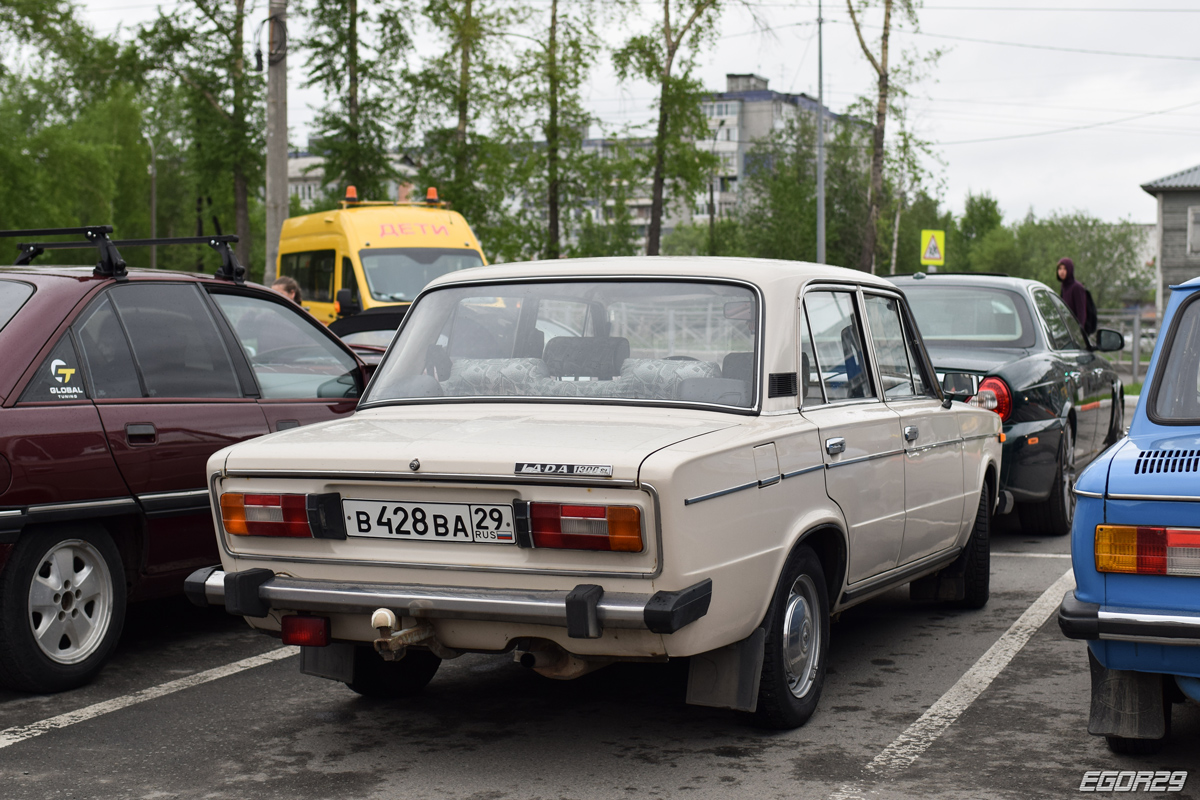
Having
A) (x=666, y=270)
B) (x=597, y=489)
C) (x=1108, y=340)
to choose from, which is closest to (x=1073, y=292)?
(x=1108, y=340)

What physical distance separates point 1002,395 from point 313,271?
1247cm

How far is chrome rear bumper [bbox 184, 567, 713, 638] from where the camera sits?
3.78 m

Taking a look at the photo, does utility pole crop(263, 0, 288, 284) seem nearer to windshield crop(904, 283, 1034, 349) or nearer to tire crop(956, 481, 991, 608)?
windshield crop(904, 283, 1034, 349)

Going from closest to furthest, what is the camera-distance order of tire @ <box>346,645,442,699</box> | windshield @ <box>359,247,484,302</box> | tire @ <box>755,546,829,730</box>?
tire @ <box>755,546,829,730</box> → tire @ <box>346,645,442,699</box> → windshield @ <box>359,247,484,302</box>

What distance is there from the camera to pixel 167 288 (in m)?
6.08

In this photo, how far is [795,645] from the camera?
458cm

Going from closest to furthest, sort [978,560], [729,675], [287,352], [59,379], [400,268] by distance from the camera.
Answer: [729,675], [59,379], [978,560], [287,352], [400,268]

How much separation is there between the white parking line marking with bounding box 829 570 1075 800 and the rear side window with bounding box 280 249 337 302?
1269cm

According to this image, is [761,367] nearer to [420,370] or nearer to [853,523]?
[853,523]

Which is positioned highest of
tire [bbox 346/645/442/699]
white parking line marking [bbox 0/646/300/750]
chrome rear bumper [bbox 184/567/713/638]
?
chrome rear bumper [bbox 184/567/713/638]

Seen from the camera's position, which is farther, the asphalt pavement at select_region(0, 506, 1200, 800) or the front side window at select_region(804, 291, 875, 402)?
the front side window at select_region(804, 291, 875, 402)

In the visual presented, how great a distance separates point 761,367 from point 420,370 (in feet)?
4.25

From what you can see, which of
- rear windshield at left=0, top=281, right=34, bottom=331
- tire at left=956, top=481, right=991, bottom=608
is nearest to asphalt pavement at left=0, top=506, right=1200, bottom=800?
tire at left=956, top=481, right=991, bottom=608

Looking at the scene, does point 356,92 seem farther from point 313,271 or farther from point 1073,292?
point 1073,292
